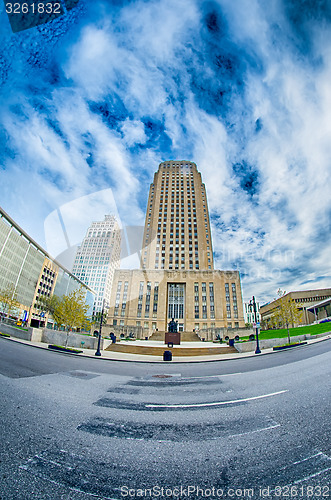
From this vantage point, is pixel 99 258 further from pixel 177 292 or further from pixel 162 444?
pixel 162 444

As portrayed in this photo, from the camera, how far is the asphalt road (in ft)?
7.83

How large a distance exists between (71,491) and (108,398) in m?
4.17

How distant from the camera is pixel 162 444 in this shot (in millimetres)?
3469

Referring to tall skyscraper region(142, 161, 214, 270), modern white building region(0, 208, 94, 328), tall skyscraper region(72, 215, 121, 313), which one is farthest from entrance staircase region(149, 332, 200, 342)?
tall skyscraper region(72, 215, 121, 313)

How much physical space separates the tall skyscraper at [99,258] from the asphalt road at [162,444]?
526ft

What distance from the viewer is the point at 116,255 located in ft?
623

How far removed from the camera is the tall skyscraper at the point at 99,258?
163m

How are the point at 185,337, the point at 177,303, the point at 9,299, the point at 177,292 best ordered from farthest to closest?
1. the point at 177,292
2. the point at 177,303
3. the point at 185,337
4. the point at 9,299

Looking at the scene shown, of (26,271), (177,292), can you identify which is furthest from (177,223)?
(26,271)

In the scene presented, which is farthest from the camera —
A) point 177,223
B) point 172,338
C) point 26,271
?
point 177,223

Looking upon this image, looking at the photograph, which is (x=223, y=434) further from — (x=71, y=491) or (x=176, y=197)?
(x=176, y=197)

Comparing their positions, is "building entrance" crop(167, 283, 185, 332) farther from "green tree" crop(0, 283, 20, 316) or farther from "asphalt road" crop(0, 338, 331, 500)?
"asphalt road" crop(0, 338, 331, 500)

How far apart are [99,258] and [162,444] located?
6883 inches

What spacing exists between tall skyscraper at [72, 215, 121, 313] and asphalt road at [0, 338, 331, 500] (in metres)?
160
